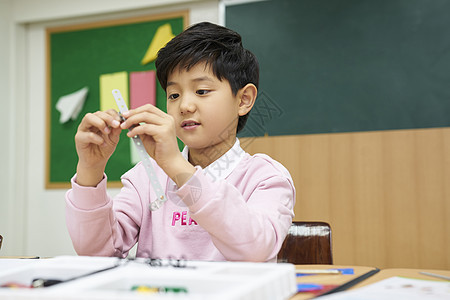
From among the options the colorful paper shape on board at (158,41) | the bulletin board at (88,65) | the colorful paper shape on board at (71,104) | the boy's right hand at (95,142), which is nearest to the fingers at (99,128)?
→ the boy's right hand at (95,142)

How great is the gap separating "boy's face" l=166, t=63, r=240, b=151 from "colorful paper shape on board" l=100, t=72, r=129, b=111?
194cm

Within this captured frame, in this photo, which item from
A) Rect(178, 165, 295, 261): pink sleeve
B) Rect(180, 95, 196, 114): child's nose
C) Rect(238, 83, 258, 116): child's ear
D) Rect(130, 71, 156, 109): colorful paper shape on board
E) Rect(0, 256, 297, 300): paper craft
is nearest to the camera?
Rect(0, 256, 297, 300): paper craft

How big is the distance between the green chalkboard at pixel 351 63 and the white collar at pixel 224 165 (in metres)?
1.23

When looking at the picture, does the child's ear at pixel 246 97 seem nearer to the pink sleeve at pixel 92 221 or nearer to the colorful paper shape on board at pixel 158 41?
the pink sleeve at pixel 92 221

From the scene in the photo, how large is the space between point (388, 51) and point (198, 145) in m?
1.68

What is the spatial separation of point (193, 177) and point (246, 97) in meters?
0.44

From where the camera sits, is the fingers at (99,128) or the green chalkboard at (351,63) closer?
the fingers at (99,128)

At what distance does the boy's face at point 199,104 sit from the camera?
1.02 meters

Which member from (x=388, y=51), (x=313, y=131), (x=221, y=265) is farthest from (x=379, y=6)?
(x=221, y=265)

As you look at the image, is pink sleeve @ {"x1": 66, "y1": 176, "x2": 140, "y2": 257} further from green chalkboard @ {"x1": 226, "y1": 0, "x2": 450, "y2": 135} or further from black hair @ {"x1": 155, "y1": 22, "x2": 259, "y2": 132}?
green chalkboard @ {"x1": 226, "y1": 0, "x2": 450, "y2": 135}

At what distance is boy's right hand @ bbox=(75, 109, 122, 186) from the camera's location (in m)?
0.85

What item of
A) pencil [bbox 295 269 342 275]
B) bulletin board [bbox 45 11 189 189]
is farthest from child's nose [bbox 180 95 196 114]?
bulletin board [bbox 45 11 189 189]

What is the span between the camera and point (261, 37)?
2.64m

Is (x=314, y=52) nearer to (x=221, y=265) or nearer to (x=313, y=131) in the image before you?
(x=313, y=131)
